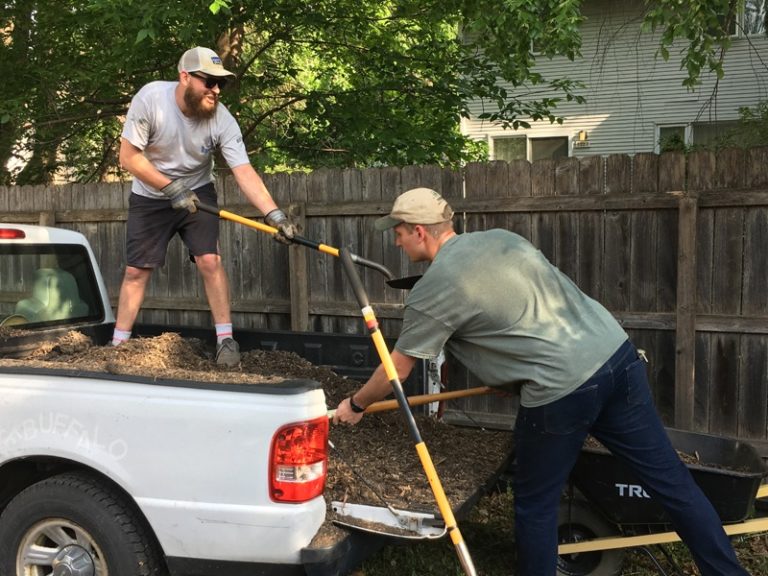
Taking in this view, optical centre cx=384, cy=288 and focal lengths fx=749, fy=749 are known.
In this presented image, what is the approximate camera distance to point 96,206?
23.9ft

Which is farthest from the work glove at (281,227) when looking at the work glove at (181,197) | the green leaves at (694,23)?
the green leaves at (694,23)

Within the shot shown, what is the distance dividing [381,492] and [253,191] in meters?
2.14

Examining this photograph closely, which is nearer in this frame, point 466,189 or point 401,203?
point 401,203

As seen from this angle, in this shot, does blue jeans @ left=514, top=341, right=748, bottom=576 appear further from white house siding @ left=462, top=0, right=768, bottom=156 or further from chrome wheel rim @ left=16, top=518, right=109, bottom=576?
white house siding @ left=462, top=0, right=768, bottom=156

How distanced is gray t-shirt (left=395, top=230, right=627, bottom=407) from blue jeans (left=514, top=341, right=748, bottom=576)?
87mm

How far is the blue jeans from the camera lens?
284 centimetres

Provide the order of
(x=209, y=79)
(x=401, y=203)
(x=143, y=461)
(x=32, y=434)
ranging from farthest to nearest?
1. (x=209, y=79)
2. (x=401, y=203)
3. (x=32, y=434)
4. (x=143, y=461)

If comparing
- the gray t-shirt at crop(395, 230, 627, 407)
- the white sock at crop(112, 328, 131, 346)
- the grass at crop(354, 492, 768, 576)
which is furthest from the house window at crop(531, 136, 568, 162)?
the gray t-shirt at crop(395, 230, 627, 407)

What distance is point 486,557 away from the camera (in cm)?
405

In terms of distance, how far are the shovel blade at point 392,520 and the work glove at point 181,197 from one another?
6.34ft

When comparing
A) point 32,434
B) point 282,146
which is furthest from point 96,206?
point 32,434

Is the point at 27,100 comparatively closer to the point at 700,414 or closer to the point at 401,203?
the point at 401,203

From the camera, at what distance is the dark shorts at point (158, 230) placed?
4.51 meters

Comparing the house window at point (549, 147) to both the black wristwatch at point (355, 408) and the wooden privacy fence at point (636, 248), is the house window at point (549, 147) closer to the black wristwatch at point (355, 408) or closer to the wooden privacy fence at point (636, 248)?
the wooden privacy fence at point (636, 248)
